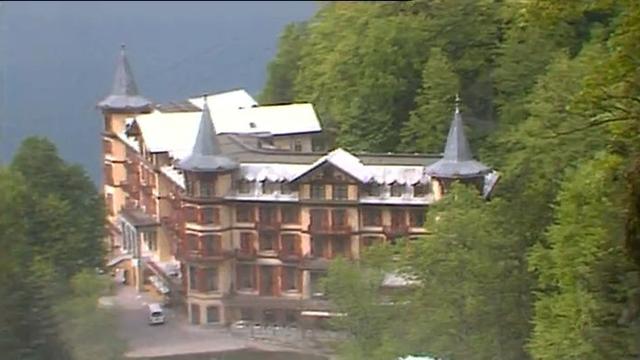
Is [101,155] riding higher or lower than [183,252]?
higher

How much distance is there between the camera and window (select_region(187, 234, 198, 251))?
6.02 meters

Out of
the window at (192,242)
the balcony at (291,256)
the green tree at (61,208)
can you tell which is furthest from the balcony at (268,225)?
the green tree at (61,208)

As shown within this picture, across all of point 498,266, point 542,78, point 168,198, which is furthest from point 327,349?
point 542,78

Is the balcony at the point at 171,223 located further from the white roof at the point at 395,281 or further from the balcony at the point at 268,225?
the white roof at the point at 395,281

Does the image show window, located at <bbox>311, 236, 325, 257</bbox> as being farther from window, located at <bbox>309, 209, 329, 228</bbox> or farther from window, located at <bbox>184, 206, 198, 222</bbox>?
window, located at <bbox>184, 206, 198, 222</bbox>

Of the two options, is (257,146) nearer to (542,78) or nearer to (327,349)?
(327,349)

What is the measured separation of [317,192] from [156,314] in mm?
826

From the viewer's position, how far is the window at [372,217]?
5809 millimetres

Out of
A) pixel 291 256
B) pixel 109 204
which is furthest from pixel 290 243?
pixel 109 204

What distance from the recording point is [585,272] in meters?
4.55

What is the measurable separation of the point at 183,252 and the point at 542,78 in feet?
5.87

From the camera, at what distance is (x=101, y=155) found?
667cm

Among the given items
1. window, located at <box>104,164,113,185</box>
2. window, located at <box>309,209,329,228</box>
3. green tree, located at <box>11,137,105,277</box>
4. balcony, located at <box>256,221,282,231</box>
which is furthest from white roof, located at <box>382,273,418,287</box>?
window, located at <box>104,164,113,185</box>

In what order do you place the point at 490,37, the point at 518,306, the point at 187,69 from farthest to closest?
1. the point at 187,69
2. the point at 490,37
3. the point at 518,306
